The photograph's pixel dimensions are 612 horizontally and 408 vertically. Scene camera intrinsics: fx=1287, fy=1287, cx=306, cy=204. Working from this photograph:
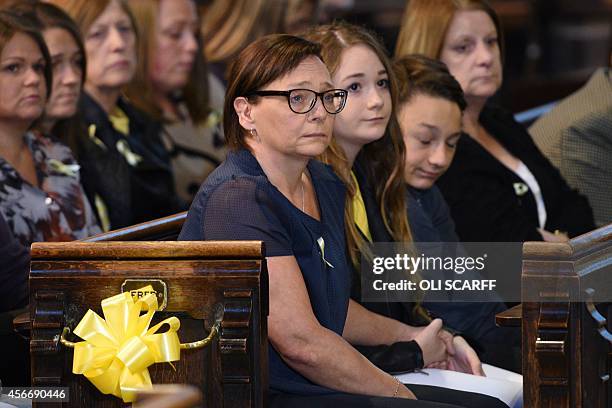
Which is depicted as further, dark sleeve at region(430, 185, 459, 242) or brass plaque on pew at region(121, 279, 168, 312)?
dark sleeve at region(430, 185, 459, 242)

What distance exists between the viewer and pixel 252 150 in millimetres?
2889

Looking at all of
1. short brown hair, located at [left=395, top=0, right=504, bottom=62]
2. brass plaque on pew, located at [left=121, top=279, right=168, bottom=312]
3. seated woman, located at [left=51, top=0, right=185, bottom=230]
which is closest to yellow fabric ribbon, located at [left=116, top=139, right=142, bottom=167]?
seated woman, located at [left=51, top=0, right=185, bottom=230]

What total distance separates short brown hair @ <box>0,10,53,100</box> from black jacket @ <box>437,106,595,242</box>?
4.12 ft

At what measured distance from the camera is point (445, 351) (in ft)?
10.9

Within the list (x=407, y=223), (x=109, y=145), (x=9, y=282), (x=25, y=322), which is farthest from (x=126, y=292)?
(x=109, y=145)

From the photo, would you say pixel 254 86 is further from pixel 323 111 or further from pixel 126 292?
pixel 126 292

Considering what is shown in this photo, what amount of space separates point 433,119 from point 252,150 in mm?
890

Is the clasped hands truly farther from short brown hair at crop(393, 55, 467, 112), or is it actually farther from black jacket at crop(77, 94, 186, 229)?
black jacket at crop(77, 94, 186, 229)

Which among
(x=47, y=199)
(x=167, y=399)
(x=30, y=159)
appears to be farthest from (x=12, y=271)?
(x=167, y=399)

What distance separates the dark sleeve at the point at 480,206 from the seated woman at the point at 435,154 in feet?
0.85

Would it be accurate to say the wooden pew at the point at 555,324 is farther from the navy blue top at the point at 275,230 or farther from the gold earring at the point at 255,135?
the gold earring at the point at 255,135

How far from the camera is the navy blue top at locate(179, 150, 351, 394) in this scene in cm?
270

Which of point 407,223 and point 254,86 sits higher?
point 254,86

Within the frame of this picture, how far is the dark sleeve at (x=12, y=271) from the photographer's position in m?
3.30
